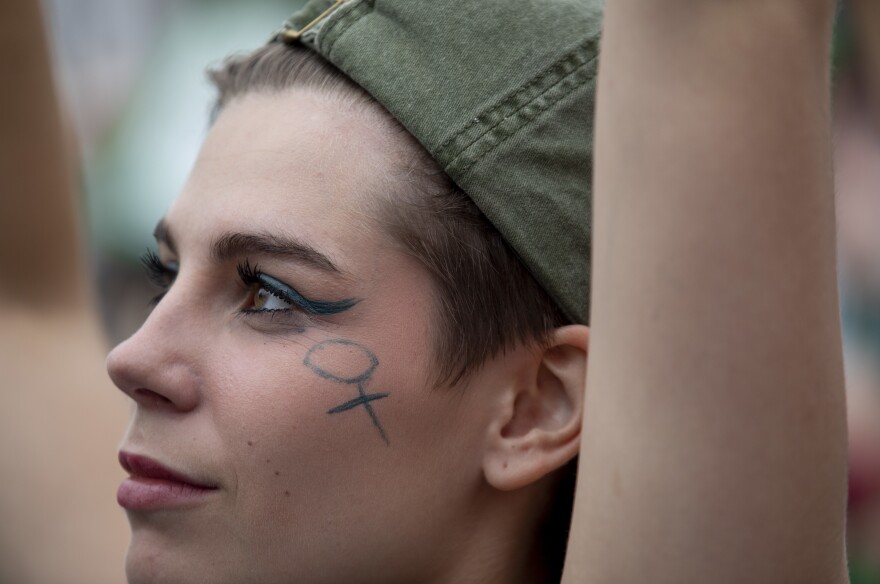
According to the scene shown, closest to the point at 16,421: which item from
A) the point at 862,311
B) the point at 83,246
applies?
the point at 83,246

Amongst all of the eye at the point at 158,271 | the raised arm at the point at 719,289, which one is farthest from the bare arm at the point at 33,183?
the raised arm at the point at 719,289

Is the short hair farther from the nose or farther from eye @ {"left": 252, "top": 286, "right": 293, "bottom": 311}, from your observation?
the nose

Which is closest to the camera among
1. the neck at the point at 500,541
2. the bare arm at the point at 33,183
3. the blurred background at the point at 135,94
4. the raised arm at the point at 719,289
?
the raised arm at the point at 719,289

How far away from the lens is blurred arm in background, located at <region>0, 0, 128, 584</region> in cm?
227

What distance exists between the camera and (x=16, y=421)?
90.5 inches

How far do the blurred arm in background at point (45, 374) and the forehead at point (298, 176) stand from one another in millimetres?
804

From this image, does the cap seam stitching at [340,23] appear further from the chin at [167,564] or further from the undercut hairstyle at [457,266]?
the chin at [167,564]

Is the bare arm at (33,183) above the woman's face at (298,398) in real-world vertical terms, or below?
above

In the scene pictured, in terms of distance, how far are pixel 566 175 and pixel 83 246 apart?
1.44m

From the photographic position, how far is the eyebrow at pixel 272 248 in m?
1.51

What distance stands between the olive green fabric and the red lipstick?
65 centimetres

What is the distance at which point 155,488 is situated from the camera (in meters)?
1.51

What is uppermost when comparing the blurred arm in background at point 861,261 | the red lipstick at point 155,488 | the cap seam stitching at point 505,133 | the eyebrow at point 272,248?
the blurred arm in background at point 861,261

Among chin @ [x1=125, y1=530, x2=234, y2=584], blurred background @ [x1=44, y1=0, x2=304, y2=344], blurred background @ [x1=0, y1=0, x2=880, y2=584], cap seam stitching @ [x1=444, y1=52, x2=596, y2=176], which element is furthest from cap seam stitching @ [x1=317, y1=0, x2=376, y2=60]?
blurred background @ [x1=44, y1=0, x2=304, y2=344]
